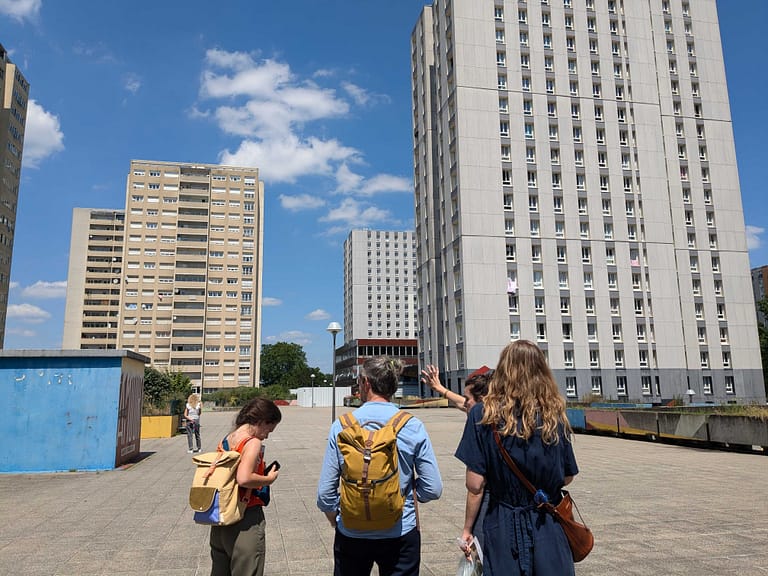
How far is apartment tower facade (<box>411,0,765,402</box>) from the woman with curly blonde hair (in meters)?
45.7

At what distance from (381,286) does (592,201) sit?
317ft

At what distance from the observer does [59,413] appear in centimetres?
1187

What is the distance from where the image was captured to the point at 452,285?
52844 millimetres

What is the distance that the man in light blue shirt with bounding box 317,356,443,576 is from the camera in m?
2.87

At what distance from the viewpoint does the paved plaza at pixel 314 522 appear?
531 cm

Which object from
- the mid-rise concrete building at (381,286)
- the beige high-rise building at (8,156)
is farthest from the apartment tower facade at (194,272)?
the mid-rise concrete building at (381,286)

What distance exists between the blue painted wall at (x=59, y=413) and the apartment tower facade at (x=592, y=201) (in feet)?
126

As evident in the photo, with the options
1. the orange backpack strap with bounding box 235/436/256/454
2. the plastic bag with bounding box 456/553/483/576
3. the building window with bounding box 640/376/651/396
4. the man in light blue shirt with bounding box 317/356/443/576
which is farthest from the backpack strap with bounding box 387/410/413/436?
the building window with bounding box 640/376/651/396

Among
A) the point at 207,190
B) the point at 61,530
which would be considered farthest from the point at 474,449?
the point at 207,190

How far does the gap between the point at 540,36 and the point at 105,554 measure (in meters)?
59.0

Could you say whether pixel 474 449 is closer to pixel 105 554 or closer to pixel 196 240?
pixel 105 554

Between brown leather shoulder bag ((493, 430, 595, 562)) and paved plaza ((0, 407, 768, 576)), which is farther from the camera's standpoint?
paved plaza ((0, 407, 768, 576))

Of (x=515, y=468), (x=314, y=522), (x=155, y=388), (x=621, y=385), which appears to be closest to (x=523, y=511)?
(x=515, y=468)

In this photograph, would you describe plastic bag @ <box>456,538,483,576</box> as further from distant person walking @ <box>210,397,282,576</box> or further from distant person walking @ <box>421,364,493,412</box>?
distant person walking @ <box>210,397,282,576</box>
